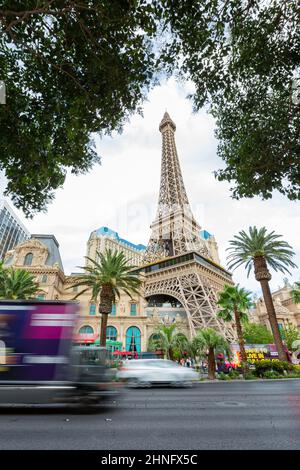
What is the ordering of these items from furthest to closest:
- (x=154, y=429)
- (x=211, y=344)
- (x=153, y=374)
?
(x=211, y=344), (x=153, y=374), (x=154, y=429)

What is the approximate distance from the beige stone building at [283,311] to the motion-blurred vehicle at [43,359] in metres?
73.9

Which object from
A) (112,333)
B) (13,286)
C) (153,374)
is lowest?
(153,374)

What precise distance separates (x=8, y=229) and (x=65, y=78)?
110m

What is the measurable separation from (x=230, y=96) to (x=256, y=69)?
1262 mm

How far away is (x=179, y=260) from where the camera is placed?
54.9m

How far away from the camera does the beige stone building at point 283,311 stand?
76250 millimetres

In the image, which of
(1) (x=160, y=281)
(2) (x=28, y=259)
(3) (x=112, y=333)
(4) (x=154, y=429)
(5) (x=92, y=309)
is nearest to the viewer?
(4) (x=154, y=429)

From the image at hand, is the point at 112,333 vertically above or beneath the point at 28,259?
beneath

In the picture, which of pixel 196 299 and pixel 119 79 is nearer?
pixel 119 79

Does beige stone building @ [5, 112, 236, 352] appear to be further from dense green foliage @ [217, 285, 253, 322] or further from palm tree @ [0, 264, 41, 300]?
dense green foliage @ [217, 285, 253, 322]

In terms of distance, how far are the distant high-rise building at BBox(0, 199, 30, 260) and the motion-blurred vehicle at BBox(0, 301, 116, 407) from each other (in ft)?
331

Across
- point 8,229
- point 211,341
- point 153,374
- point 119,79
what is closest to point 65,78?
point 119,79

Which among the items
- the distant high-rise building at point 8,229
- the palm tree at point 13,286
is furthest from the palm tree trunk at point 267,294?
the distant high-rise building at point 8,229

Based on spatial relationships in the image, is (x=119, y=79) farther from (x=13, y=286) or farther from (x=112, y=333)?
(x=112, y=333)
